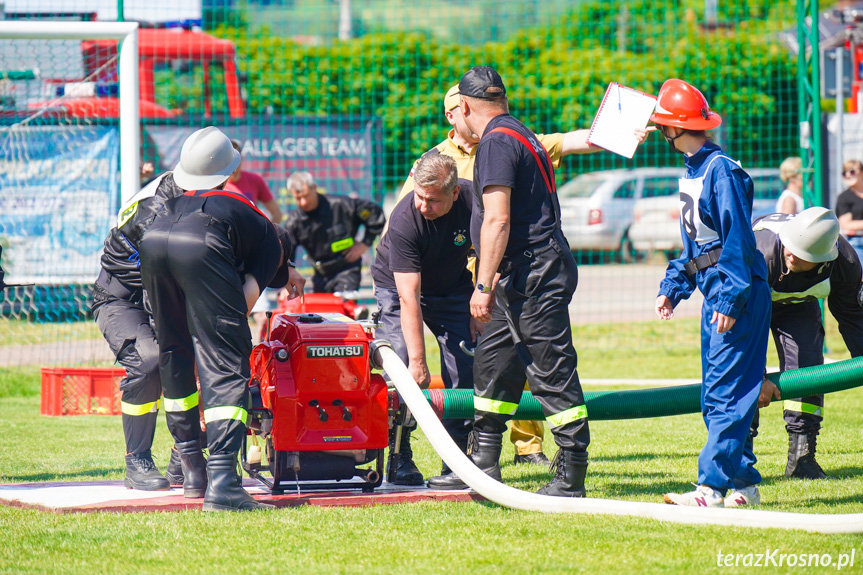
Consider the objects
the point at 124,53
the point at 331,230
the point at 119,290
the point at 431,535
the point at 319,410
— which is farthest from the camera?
the point at 331,230

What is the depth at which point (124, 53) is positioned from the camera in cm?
774

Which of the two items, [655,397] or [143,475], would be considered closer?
[143,475]

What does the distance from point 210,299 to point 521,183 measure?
4.94 feet

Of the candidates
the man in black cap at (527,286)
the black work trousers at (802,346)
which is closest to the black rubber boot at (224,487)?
the man in black cap at (527,286)

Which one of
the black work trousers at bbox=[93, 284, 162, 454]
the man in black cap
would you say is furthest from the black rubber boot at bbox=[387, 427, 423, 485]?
the black work trousers at bbox=[93, 284, 162, 454]

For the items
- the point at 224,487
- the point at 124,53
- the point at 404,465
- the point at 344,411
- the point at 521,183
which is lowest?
the point at 404,465

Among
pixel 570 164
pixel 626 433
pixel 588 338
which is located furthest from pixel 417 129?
pixel 626 433

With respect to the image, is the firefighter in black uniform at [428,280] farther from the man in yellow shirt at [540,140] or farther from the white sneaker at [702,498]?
the white sneaker at [702,498]

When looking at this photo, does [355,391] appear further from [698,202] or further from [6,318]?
[6,318]

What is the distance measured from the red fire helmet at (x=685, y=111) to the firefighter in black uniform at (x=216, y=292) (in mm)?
1892

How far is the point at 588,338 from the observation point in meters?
12.2

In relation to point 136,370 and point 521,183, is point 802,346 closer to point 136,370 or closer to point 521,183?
point 521,183

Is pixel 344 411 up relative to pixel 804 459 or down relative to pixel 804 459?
up

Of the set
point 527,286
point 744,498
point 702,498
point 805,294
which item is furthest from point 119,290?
point 805,294
